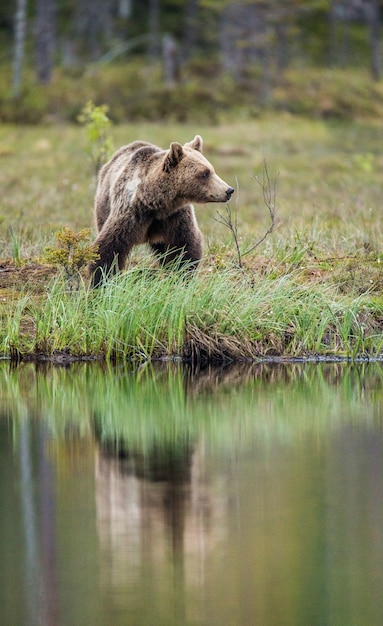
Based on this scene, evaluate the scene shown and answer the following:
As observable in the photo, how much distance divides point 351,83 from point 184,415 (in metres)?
31.7

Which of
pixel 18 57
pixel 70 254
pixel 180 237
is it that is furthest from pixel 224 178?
pixel 18 57

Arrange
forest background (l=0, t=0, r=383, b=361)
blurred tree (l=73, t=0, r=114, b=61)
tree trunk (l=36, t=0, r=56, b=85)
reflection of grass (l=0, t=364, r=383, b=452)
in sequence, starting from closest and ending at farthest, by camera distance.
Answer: reflection of grass (l=0, t=364, r=383, b=452) → forest background (l=0, t=0, r=383, b=361) → tree trunk (l=36, t=0, r=56, b=85) → blurred tree (l=73, t=0, r=114, b=61)

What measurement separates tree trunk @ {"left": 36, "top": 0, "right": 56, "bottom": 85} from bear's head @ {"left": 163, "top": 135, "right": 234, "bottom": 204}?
949 inches

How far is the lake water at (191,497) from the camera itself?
17.9ft

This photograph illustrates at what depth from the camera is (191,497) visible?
689 centimetres

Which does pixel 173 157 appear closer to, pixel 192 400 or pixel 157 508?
pixel 192 400

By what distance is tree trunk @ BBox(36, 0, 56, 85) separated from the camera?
3409 cm

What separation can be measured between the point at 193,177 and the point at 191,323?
1.42m

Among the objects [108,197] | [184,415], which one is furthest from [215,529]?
[108,197]

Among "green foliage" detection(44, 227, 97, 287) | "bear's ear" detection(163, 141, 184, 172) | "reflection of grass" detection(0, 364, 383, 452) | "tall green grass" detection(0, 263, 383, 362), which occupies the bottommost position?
"reflection of grass" detection(0, 364, 383, 452)

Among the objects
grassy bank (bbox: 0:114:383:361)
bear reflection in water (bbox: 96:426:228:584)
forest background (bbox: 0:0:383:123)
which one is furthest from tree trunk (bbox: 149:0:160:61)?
bear reflection in water (bbox: 96:426:228:584)

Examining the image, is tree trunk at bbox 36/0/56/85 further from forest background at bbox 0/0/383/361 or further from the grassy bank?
the grassy bank

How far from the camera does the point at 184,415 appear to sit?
357 inches

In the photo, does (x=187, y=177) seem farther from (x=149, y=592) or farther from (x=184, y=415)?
(x=149, y=592)
